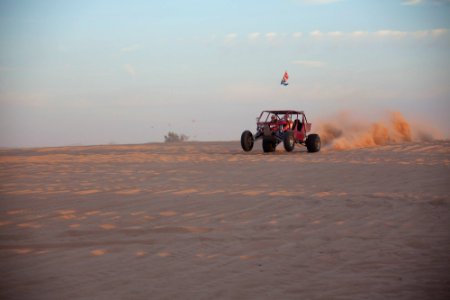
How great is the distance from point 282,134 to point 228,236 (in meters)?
12.9

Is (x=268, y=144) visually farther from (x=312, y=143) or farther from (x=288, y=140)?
(x=312, y=143)

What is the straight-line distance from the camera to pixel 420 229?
645cm

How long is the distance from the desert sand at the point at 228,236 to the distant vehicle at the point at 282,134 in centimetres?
699

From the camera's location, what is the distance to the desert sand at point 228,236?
14.9 feet

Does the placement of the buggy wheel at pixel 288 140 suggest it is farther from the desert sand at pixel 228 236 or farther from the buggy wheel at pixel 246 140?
the desert sand at pixel 228 236

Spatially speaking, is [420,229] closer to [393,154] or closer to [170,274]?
[170,274]

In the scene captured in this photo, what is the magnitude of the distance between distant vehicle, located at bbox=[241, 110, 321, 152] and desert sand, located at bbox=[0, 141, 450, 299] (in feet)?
22.9

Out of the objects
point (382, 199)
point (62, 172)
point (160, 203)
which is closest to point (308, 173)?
point (382, 199)

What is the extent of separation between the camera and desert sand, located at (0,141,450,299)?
14.9 ft

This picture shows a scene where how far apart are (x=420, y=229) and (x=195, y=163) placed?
29.6 ft

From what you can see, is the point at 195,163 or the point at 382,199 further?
the point at 195,163

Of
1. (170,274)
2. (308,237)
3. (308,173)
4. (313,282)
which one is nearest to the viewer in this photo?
(313,282)

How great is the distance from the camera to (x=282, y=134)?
18953mm

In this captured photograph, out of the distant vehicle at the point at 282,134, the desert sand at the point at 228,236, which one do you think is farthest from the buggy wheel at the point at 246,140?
the desert sand at the point at 228,236
